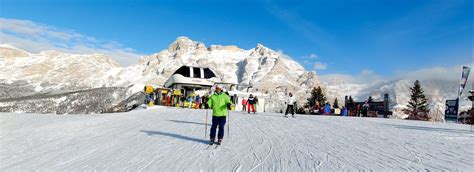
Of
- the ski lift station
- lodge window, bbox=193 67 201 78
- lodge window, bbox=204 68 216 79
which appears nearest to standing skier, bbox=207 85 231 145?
the ski lift station

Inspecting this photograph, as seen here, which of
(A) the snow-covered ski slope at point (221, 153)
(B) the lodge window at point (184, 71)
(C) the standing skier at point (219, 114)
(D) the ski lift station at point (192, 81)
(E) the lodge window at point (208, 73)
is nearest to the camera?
(A) the snow-covered ski slope at point (221, 153)

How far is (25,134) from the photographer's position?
11383 mm

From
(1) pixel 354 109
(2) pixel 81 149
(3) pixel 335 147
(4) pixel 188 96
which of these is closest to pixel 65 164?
(2) pixel 81 149

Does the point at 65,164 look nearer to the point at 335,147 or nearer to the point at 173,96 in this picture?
the point at 335,147

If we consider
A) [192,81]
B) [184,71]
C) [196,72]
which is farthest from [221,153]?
[184,71]

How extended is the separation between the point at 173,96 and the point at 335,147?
28.9 meters

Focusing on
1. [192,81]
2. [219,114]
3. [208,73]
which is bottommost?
[219,114]

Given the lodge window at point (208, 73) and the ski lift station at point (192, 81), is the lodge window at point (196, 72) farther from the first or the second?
the lodge window at point (208, 73)

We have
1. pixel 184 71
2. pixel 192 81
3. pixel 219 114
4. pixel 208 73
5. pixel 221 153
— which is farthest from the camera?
pixel 208 73

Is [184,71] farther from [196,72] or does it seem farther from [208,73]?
[208,73]

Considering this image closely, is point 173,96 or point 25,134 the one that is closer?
point 25,134

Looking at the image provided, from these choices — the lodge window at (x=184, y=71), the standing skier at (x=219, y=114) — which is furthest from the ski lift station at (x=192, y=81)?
the standing skier at (x=219, y=114)

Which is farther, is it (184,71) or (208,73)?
(208,73)

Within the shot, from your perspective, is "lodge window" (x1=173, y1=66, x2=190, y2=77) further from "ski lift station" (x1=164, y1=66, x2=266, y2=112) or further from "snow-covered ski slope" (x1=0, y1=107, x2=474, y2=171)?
"snow-covered ski slope" (x1=0, y1=107, x2=474, y2=171)
